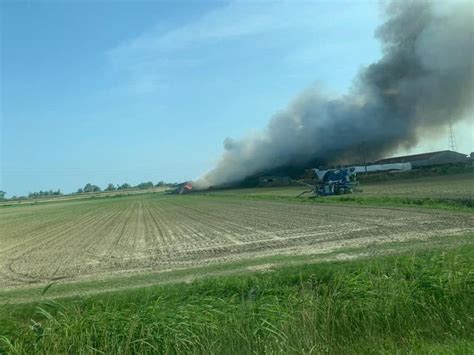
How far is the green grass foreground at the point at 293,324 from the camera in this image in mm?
6062

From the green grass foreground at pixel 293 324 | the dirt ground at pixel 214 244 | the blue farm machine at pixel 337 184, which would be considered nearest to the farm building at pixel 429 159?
the blue farm machine at pixel 337 184

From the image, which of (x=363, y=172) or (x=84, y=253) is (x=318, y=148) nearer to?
(x=363, y=172)

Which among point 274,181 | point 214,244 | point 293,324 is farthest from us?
point 274,181

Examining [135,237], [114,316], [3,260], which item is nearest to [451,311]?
[114,316]

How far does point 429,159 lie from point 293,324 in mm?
91663

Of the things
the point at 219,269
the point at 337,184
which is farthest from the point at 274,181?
the point at 219,269

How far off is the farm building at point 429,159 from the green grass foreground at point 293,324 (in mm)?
85782

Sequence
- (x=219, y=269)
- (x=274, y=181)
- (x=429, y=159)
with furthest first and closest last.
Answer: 1. (x=274, y=181)
2. (x=429, y=159)
3. (x=219, y=269)

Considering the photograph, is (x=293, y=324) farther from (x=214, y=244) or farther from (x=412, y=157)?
(x=412, y=157)

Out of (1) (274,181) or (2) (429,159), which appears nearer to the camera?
(2) (429,159)

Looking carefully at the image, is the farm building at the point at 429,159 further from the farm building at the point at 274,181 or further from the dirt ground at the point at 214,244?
the dirt ground at the point at 214,244

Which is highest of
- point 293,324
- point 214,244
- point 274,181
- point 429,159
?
point 429,159

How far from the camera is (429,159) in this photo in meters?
90.5

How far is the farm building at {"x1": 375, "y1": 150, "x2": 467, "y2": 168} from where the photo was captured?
3501 inches
